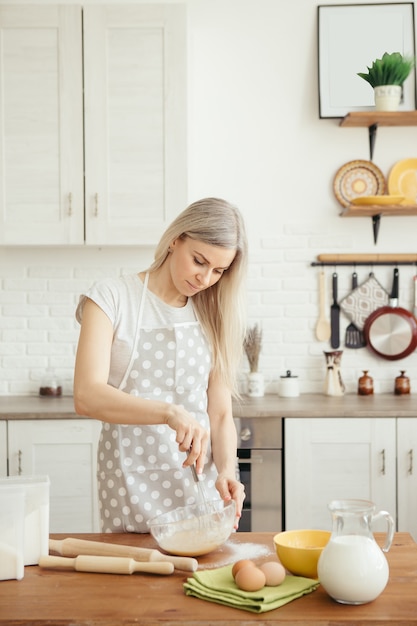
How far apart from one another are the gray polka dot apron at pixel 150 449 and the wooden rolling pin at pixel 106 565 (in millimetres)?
385

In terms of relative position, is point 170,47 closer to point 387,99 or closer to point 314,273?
point 387,99

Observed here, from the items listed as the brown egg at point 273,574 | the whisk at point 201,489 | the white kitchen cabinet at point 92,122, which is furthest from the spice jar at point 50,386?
the brown egg at point 273,574

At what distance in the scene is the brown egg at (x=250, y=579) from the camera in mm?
1660

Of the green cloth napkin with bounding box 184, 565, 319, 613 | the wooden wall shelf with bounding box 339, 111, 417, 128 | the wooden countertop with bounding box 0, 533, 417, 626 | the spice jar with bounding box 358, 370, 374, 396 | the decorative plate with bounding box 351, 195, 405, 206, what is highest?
the wooden wall shelf with bounding box 339, 111, 417, 128

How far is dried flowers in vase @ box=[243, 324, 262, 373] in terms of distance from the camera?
4.27 metres

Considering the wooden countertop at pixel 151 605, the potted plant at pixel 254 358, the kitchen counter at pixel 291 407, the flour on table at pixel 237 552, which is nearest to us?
the wooden countertop at pixel 151 605

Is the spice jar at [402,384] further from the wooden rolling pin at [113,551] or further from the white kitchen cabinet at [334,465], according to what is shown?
the wooden rolling pin at [113,551]

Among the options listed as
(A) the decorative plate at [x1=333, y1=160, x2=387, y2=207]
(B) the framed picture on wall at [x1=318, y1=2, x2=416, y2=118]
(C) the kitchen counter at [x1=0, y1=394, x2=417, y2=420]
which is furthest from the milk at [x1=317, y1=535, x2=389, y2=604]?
(B) the framed picture on wall at [x1=318, y1=2, x2=416, y2=118]

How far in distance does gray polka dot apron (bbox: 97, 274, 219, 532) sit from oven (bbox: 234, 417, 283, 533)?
139 cm

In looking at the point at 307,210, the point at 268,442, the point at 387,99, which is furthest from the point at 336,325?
the point at 387,99

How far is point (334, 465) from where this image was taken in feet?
12.5

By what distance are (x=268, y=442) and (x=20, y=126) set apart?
1937 millimetres

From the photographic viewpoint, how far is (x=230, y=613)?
5.21ft

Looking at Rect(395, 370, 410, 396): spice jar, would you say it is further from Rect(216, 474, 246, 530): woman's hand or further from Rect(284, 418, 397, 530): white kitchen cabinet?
Rect(216, 474, 246, 530): woman's hand
